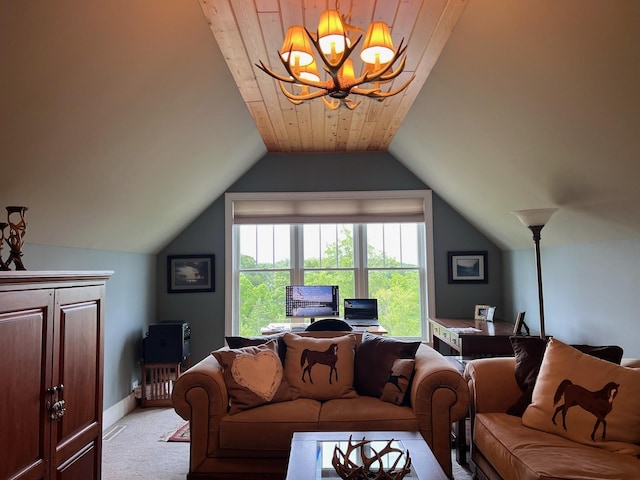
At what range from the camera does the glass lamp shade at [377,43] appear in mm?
2076

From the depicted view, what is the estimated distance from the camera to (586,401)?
218cm

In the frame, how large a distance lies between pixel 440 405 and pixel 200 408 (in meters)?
1.43

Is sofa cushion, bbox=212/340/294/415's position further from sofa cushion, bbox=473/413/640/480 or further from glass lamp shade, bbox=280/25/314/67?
glass lamp shade, bbox=280/25/314/67

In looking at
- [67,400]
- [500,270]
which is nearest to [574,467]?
[67,400]

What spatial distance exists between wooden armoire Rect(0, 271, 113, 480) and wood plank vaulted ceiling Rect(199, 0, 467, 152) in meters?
1.61

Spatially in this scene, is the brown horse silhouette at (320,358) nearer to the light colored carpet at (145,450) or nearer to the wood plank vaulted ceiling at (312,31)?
the light colored carpet at (145,450)

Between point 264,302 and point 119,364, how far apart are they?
6.00 ft

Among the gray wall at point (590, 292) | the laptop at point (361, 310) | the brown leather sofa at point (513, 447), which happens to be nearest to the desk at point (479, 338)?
the gray wall at point (590, 292)

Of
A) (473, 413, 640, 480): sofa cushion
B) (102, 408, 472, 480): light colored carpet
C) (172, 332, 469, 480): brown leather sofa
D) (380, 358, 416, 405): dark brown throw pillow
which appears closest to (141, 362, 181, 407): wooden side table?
(102, 408, 472, 480): light colored carpet

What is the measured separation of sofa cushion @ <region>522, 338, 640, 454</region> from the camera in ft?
6.73

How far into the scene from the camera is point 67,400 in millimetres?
2008

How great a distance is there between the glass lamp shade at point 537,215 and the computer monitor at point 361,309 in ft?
6.97

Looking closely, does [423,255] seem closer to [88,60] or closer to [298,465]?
[298,465]

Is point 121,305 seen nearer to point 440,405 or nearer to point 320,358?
point 320,358
